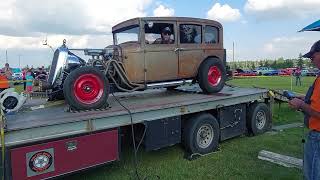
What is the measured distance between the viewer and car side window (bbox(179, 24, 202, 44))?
778cm

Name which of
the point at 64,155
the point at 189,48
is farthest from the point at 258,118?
→ the point at 64,155

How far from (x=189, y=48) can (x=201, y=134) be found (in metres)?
1.83

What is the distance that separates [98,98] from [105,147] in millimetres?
1025

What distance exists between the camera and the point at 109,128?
17.9ft

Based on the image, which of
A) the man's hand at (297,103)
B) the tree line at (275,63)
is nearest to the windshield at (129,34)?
the man's hand at (297,103)

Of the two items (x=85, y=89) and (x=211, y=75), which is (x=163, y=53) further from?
(x=85, y=89)

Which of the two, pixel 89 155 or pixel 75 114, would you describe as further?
pixel 75 114

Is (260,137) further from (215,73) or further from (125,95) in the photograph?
(125,95)

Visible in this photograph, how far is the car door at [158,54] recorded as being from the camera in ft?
23.7

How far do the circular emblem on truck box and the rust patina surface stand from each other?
2.72 m

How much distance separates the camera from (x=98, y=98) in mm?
6086

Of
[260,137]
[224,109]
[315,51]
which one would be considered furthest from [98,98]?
[260,137]

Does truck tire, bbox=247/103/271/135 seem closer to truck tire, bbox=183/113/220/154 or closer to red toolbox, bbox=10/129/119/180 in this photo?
truck tire, bbox=183/113/220/154

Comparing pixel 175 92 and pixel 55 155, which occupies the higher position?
pixel 175 92
